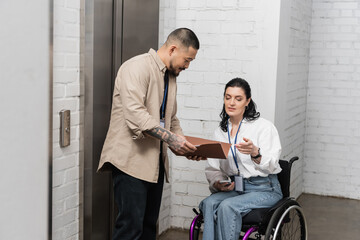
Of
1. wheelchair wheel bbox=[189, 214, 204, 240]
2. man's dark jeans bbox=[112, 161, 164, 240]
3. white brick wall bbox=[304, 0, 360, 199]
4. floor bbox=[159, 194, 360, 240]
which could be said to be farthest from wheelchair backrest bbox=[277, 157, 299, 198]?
white brick wall bbox=[304, 0, 360, 199]

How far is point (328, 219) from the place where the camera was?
4.82 meters

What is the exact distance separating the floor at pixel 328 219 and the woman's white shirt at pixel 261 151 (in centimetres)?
106

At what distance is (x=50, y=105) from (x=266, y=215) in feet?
4.16

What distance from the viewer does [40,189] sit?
2707 millimetres

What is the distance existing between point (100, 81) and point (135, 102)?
19.3 inches

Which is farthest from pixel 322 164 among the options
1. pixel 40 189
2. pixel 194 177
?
pixel 40 189

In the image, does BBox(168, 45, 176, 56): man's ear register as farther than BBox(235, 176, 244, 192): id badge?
No

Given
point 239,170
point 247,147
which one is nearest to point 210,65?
point 239,170

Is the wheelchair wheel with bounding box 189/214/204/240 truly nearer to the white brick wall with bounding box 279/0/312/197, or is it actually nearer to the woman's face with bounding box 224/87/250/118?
the woman's face with bounding box 224/87/250/118

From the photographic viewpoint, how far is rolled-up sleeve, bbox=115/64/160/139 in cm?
271

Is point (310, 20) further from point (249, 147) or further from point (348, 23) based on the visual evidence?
point (249, 147)

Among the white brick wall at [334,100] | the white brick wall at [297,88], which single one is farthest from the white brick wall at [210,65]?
the white brick wall at [334,100]

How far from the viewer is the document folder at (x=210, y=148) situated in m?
2.77

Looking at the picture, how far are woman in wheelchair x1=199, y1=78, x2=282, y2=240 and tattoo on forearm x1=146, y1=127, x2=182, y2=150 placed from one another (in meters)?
0.38
